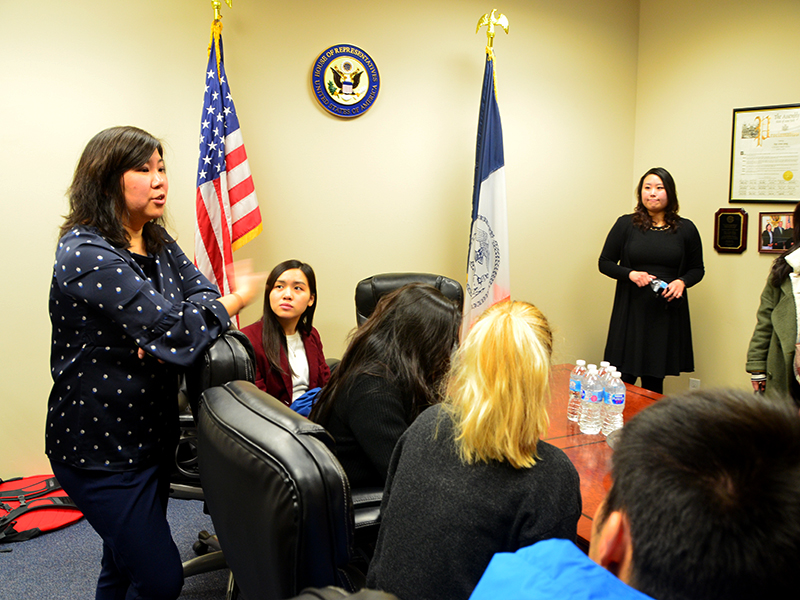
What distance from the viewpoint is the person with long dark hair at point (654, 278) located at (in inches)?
140

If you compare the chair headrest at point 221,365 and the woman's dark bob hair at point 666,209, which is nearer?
the chair headrest at point 221,365

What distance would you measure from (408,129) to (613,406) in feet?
7.77

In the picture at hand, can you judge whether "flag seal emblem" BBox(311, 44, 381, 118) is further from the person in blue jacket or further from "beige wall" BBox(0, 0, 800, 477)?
the person in blue jacket

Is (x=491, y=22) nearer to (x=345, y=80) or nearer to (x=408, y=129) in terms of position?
(x=408, y=129)

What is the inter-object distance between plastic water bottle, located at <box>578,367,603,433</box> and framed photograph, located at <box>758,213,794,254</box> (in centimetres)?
242

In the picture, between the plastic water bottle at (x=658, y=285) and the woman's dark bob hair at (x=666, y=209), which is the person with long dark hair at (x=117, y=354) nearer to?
the plastic water bottle at (x=658, y=285)

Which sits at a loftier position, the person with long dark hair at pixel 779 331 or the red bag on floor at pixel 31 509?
the person with long dark hair at pixel 779 331

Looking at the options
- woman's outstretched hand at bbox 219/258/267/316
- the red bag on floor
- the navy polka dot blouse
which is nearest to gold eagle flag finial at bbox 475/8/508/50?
woman's outstretched hand at bbox 219/258/267/316

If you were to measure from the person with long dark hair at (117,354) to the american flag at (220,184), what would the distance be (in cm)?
161

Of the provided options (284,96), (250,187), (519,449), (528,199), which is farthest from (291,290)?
(528,199)

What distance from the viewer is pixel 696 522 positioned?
54 centimetres

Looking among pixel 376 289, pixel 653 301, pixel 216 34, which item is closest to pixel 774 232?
pixel 653 301

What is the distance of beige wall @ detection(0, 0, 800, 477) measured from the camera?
2947mm

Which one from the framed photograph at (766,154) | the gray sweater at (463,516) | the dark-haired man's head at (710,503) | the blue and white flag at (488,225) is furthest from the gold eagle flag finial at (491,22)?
the dark-haired man's head at (710,503)
